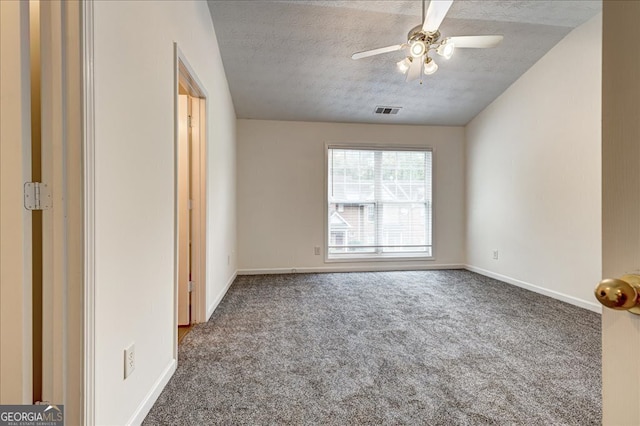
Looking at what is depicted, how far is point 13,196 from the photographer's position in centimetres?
92

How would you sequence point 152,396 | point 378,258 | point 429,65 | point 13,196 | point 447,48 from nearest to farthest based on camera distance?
point 13,196, point 152,396, point 447,48, point 429,65, point 378,258

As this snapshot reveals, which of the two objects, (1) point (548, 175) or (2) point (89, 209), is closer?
(2) point (89, 209)

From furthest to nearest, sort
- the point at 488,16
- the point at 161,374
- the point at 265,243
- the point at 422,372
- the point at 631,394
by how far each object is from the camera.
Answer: the point at 265,243 < the point at 488,16 < the point at 422,372 < the point at 161,374 < the point at 631,394

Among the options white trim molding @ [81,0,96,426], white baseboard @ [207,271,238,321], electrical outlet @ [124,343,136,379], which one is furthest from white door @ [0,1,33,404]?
white baseboard @ [207,271,238,321]

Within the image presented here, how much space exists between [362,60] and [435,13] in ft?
4.66

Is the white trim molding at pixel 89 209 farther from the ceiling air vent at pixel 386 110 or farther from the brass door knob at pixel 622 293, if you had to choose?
the ceiling air vent at pixel 386 110

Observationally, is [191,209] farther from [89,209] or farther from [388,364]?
[388,364]

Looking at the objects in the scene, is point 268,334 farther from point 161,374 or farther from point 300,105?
point 300,105

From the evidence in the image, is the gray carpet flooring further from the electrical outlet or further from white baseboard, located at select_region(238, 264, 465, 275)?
white baseboard, located at select_region(238, 264, 465, 275)

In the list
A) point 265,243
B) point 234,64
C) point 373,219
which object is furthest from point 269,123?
point 373,219

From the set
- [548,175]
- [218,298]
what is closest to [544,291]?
[548,175]

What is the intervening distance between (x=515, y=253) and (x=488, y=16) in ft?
8.98

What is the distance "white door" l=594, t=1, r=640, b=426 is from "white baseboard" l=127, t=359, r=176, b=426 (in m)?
1.67

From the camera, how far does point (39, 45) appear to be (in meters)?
1.00
